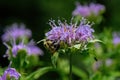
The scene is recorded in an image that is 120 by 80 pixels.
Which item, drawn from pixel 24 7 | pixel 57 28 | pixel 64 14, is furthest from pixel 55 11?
pixel 57 28

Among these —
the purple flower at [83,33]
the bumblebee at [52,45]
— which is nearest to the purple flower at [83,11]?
the purple flower at [83,33]

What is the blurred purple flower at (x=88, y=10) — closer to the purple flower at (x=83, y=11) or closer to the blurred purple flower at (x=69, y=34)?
the purple flower at (x=83, y=11)

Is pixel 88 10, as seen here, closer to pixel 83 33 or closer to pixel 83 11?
pixel 83 11

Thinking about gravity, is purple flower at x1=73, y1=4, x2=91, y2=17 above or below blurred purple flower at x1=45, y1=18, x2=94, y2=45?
above

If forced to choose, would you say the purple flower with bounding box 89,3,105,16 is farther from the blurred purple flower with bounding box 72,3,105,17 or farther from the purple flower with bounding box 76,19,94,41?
the purple flower with bounding box 76,19,94,41

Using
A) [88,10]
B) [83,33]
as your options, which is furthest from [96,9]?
[83,33]

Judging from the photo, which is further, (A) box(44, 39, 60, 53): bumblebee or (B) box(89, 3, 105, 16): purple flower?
(B) box(89, 3, 105, 16): purple flower

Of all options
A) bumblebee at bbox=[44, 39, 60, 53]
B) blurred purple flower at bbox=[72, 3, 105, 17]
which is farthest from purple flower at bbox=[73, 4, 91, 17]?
bumblebee at bbox=[44, 39, 60, 53]

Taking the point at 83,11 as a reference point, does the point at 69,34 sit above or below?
below

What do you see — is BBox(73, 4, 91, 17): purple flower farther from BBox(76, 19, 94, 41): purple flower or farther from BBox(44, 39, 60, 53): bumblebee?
BBox(44, 39, 60, 53): bumblebee

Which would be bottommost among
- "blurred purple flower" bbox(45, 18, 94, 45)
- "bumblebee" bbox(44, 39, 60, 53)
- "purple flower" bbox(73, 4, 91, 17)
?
"bumblebee" bbox(44, 39, 60, 53)
